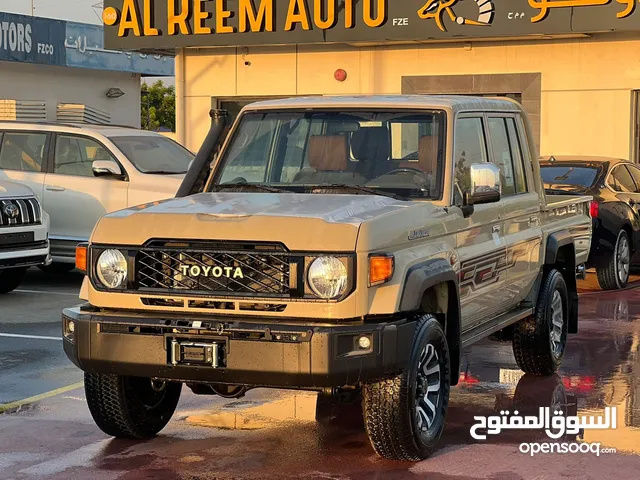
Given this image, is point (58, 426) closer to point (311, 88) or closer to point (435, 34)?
point (435, 34)

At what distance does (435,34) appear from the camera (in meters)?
20.4

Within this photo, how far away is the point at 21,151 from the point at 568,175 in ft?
21.9

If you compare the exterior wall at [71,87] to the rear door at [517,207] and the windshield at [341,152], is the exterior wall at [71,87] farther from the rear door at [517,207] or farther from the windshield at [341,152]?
the windshield at [341,152]

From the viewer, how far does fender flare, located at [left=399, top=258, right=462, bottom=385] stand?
6430mm

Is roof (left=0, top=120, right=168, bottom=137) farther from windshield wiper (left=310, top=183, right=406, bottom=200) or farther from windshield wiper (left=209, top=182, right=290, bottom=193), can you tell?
windshield wiper (left=310, top=183, right=406, bottom=200)

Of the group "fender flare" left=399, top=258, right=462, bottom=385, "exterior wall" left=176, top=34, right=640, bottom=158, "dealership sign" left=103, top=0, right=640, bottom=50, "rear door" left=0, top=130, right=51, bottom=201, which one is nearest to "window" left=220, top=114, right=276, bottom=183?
"fender flare" left=399, top=258, right=462, bottom=385

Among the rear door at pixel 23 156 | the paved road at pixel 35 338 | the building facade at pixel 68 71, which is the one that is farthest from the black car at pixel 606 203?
the building facade at pixel 68 71

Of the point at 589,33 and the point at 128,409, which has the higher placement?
the point at 589,33

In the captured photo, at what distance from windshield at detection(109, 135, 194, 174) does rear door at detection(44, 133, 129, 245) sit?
25 centimetres

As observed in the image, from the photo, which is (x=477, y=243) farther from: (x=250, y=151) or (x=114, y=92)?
(x=114, y=92)

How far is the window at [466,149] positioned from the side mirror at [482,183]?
131mm

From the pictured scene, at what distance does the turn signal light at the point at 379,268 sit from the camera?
627cm

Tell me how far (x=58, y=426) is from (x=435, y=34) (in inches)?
552

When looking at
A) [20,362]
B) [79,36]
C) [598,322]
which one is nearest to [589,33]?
[598,322]
